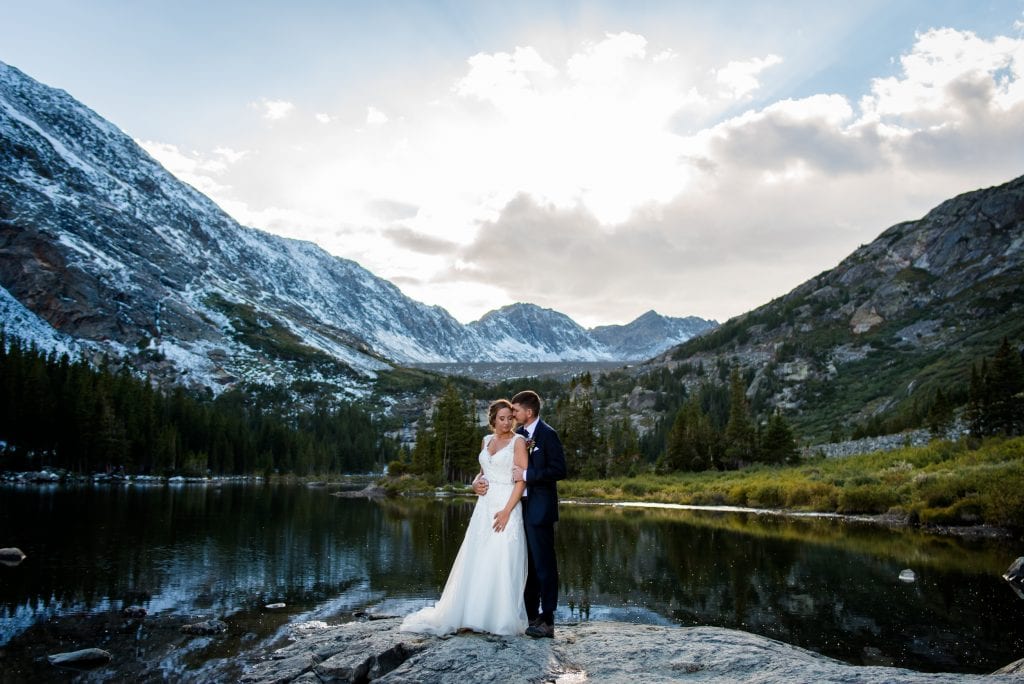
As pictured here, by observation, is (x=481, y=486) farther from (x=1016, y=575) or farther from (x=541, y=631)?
(x=1016, y=575)

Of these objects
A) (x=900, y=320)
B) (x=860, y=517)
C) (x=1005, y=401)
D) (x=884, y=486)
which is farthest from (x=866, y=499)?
(x=900, y=320)

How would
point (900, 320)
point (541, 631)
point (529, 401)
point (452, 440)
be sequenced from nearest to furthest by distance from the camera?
point (541, 631) → point (529, 401) → point (452, 440) → point (900, 320)

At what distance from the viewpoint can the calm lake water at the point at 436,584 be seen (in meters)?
14.2

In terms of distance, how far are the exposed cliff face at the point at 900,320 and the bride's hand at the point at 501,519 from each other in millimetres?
92660

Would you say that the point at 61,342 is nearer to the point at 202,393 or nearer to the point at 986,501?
the point at 202,393

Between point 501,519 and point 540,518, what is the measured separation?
0.61 meters

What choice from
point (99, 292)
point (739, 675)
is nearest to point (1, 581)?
point (739, 675)

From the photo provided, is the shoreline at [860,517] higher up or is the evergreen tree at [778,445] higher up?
the evergreen tree at [778,445]

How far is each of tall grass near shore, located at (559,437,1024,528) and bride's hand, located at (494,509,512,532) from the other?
3021cm

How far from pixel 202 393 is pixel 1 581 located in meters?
178

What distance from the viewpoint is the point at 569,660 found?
8.87m

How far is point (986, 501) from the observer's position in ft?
104

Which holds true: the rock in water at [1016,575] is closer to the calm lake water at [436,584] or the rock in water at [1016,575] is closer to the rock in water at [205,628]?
the calm lake water at [436,584]

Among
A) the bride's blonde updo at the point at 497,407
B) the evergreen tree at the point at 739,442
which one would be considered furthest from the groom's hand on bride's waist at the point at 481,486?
the evergreen tree at the point at 739,442
